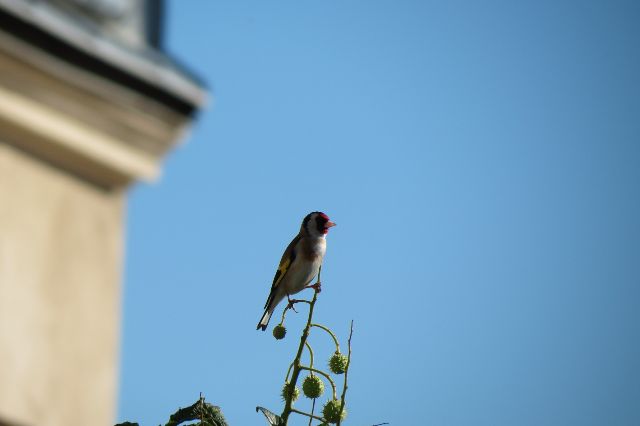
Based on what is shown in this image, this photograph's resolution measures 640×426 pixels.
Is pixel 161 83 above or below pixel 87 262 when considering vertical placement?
above

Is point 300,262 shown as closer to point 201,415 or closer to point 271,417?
point 271,417

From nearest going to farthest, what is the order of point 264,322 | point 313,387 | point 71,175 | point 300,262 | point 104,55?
point 104,55 < point 71,175 < point 313,387 < point 264,322 < point 300,262

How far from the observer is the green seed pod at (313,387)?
24.0ft

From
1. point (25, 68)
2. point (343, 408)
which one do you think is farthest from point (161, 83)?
point (343, 408)

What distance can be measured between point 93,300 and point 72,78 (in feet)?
2.26

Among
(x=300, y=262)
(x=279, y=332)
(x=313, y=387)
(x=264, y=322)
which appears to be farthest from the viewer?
(x=300, y=262)

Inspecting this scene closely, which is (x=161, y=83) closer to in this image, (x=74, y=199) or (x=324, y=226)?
(x=74, y=199)

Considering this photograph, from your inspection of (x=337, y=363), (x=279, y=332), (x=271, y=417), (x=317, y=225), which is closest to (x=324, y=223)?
(x=317, y=225)

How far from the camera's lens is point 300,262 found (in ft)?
40.4

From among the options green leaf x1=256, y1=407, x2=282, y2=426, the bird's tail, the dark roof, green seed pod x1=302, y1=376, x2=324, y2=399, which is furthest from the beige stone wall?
the bird's tail

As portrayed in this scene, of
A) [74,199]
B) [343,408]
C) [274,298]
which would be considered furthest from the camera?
[274,298]

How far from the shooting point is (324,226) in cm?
1266

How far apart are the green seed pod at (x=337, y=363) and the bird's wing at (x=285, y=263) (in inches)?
182

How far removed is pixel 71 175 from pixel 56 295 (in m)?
0.39
